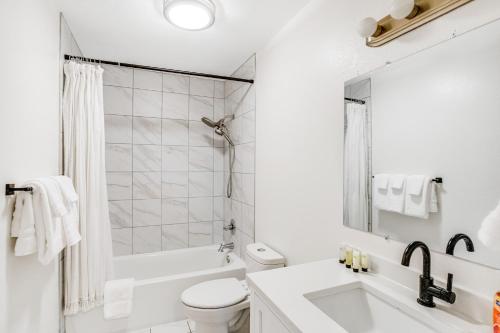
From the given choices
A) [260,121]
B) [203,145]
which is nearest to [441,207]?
[260,121]

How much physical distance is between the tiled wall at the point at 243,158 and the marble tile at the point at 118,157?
45.4 inches

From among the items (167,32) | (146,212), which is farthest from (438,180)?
(146,212)

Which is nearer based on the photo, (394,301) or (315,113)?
(394,301)

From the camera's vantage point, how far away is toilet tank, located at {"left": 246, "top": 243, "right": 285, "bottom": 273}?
6.07 ft

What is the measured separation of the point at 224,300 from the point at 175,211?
56.2 inches

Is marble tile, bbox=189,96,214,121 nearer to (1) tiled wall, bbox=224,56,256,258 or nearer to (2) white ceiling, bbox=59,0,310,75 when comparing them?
(1) tiled wall, bbox=224,56,256,258

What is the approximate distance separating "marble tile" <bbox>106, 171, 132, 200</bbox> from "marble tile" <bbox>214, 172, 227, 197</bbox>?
965 millimetres

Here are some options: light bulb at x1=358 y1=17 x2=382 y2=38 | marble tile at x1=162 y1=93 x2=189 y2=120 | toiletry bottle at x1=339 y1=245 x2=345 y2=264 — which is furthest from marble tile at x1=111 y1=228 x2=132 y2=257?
light bulb at x1=358 y1=17 x2=382 y2=38

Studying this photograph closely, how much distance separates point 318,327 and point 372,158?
2.59ft

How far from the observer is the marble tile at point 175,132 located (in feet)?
9.59

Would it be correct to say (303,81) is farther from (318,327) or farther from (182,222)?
(182,222)

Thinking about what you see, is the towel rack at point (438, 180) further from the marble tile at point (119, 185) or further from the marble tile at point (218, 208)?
the marble tile at point (119, 185)

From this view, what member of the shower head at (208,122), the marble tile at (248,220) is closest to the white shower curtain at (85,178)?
the shower head at (208,122)

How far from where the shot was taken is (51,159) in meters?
1.61
